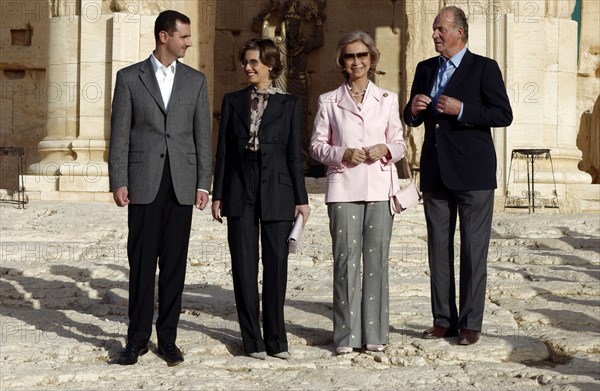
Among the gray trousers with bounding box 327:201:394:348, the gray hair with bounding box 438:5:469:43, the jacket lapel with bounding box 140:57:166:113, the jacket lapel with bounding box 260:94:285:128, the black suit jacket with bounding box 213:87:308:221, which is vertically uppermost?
the gray hair with bounding box 438:5:469:43

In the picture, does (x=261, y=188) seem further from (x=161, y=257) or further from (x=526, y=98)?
(x=526, y=98)

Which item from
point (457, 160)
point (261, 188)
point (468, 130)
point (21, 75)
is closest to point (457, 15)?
point (468, 130)

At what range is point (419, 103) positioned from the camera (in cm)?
623

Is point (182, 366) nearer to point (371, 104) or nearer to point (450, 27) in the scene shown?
point (371, 104)

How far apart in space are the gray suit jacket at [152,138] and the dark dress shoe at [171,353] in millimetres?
740

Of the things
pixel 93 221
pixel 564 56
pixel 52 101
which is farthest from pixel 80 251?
pixel 564 56

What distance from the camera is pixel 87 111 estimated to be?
14.7 meters

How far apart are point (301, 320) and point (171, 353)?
1.26 m

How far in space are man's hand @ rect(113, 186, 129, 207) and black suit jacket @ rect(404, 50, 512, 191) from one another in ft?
5.50

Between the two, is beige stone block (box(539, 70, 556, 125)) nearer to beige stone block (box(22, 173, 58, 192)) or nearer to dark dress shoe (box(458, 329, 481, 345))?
beige stone block (box(22, 173, 58, 192))

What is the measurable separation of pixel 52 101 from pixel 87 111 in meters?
0.59

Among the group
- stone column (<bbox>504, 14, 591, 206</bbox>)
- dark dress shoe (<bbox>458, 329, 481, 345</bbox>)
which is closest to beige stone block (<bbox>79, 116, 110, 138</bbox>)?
stone column (<bbox>504, 14, 591, 206</bbox>)

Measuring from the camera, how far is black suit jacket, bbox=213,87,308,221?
19.4ft

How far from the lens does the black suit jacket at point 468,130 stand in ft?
20.2
